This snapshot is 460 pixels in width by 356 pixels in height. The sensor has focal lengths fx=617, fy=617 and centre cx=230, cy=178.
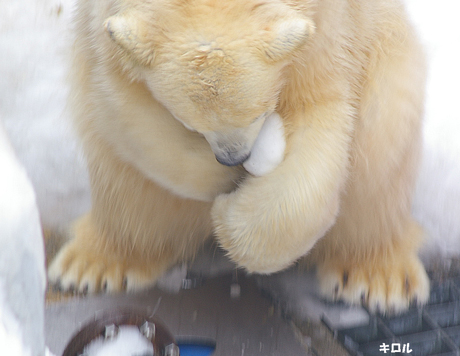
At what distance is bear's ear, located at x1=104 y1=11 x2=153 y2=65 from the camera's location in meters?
1.24

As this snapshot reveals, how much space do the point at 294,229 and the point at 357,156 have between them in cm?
34

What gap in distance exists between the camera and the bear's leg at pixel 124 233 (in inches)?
72.0

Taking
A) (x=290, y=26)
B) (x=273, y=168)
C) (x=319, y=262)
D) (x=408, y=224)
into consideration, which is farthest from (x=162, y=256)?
(x=290, y=26)

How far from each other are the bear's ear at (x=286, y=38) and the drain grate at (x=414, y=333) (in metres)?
0.95

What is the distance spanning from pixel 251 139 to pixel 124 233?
2.34ft

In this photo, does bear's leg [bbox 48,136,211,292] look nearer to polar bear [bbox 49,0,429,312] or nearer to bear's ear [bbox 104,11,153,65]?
polar bear [bbox 49,0,429,312]

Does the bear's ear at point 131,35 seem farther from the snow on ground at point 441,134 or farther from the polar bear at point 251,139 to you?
the snow on ground at point 441,134

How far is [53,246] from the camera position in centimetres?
218

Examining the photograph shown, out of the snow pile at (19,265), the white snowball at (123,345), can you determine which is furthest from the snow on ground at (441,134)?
the snow pile at (19,265)

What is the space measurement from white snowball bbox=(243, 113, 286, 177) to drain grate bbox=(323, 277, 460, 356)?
62cm

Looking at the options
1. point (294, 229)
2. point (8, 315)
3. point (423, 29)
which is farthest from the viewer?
point (423, 29)

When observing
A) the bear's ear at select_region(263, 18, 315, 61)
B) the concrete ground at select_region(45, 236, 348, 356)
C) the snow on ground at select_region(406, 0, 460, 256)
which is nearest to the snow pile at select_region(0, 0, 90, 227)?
the concrete ground at select_region(45, 236, 348, 356)

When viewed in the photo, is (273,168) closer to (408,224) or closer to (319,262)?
(319,262)

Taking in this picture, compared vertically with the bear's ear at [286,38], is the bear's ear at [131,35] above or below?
above
